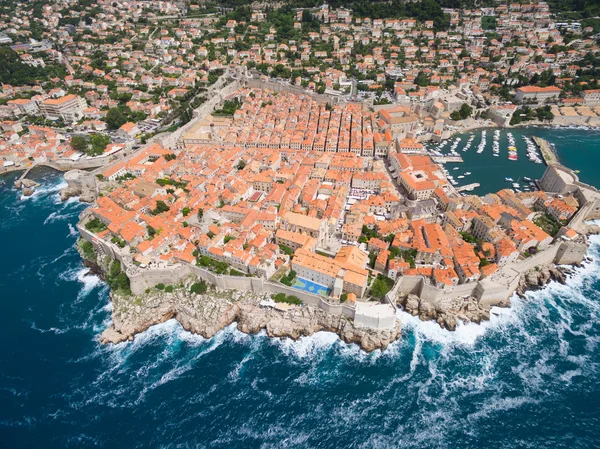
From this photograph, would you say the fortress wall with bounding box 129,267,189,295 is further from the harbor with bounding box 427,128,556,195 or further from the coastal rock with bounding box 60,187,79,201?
the harbor with bounding box 427,128,556,195

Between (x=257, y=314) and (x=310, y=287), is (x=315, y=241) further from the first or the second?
(x=257, y=314)

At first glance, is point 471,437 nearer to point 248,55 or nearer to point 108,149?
point 108,149

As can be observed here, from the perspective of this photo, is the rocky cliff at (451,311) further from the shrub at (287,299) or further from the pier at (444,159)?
the pier at (444,159)

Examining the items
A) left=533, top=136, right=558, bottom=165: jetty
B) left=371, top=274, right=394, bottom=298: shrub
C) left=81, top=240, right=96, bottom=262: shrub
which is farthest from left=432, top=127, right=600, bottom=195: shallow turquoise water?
left=81, top=240, right=96, bottom=262: shrub

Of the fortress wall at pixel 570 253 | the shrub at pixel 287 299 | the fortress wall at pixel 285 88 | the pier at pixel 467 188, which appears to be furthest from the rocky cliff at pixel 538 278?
the fortress wall at pixel 285 88

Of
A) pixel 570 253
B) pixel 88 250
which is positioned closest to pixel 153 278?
pixel 88 250

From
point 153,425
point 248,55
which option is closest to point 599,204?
point 153,425
